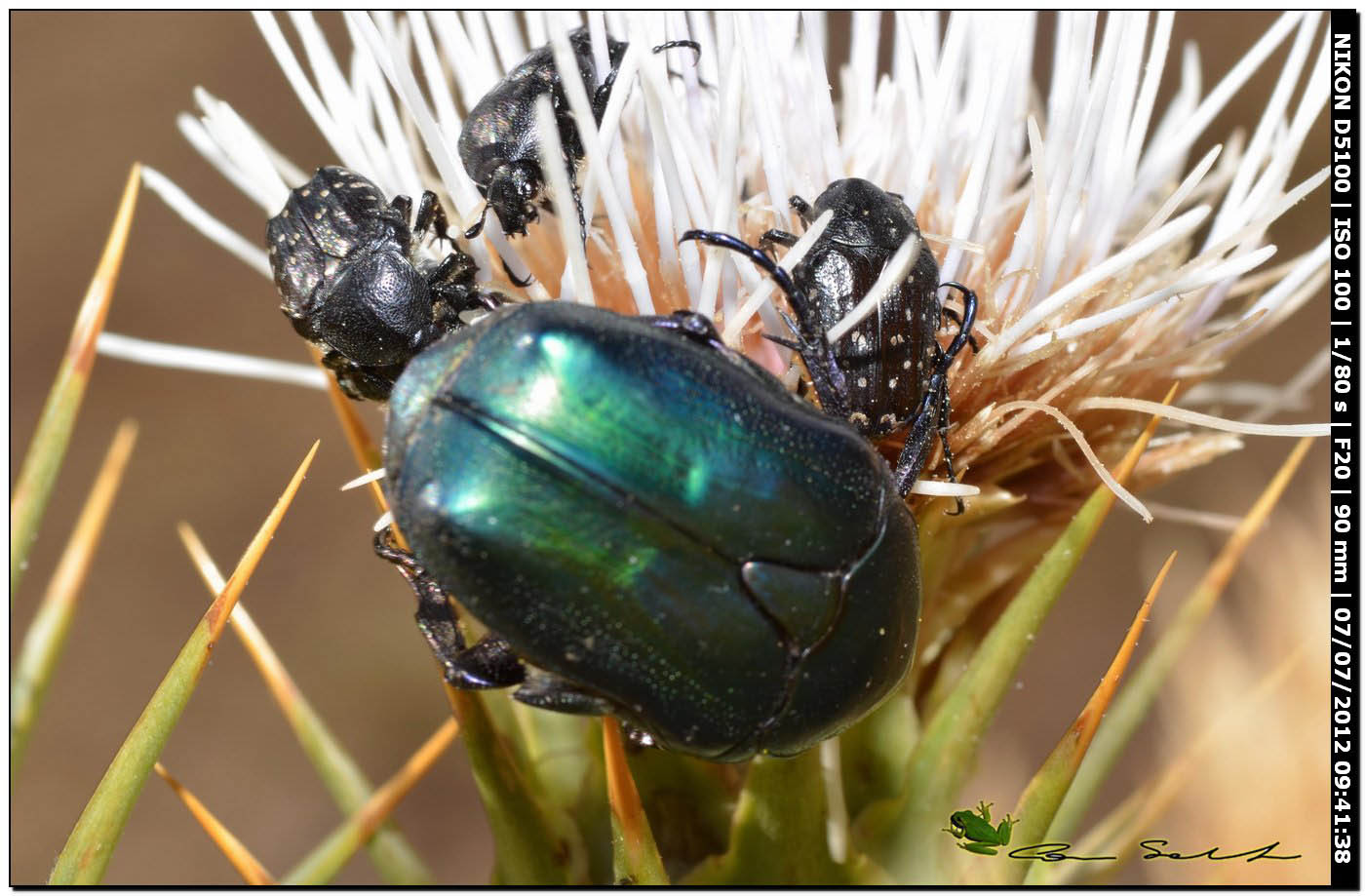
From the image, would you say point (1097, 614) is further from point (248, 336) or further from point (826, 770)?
point (248, 336)

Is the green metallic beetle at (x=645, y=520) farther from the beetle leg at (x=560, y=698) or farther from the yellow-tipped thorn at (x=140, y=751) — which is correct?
the yellow-tipped thorn at (x=140, y=751)

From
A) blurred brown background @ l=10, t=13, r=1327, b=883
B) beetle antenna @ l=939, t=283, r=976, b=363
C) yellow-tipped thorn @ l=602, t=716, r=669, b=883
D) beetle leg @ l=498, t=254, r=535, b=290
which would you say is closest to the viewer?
yellow-tipped thorn @ l=602, t=716, r=669, b=883

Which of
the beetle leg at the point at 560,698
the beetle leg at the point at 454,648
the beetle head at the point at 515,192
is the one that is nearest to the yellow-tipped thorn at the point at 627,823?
the beetle leg at the point at 560,698

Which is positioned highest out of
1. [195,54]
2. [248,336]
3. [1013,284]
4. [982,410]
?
[195,54]

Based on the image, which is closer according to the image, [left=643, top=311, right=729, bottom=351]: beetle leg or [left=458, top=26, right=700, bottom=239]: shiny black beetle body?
[left=643, top=311, right=729, bottom=351]: beetle leg

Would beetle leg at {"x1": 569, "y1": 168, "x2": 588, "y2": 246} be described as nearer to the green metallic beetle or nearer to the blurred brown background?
the green metallic beetle

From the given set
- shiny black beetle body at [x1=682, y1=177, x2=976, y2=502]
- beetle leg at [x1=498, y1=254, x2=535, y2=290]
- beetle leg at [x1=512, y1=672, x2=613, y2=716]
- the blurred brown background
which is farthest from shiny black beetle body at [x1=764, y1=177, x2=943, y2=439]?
the blurred brown background

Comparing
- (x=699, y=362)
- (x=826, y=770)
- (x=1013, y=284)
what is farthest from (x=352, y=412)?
(x=1013, y=284)
